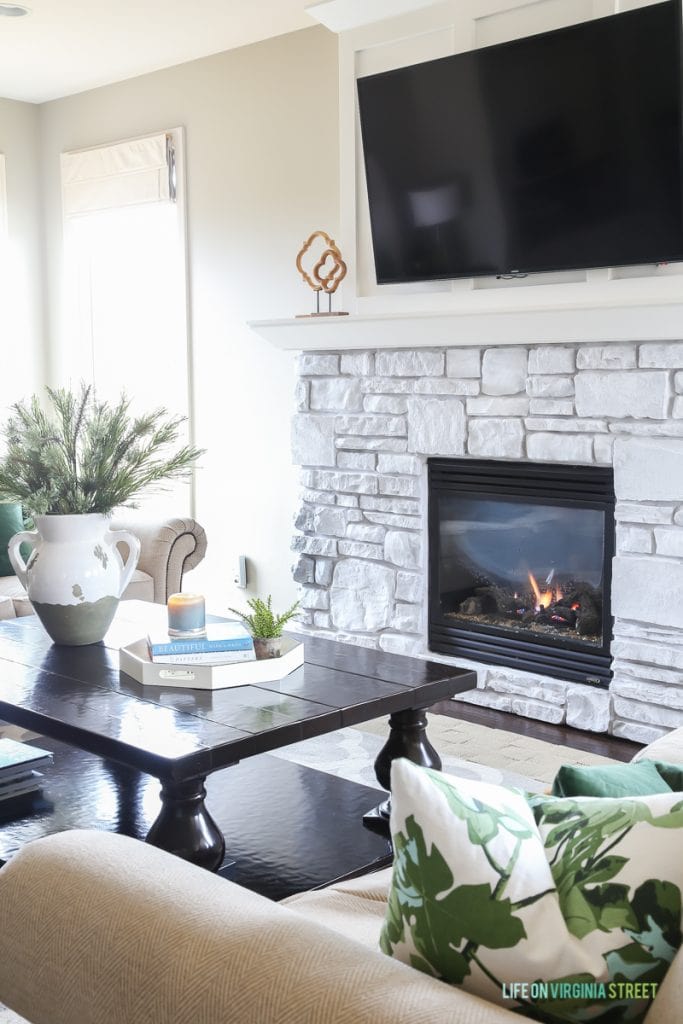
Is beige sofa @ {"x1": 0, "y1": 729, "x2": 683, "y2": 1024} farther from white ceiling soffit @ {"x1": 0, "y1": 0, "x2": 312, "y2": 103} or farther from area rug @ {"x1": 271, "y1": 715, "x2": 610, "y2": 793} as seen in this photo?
white ceiling soffit @ {"x1": 0, "y1": 0, "x2": 312, "y2": 103}

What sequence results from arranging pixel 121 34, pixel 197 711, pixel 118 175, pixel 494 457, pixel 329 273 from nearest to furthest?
pixel 197 711 < pixel 494 457 < pixel 329 273 < pixel 121 34 < pixel 118 175

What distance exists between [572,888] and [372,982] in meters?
0.21

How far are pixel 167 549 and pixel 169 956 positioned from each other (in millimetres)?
3319

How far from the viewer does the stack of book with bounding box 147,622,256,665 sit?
2400 millimetres

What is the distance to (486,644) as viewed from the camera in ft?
13.5

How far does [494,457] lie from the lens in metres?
3.94

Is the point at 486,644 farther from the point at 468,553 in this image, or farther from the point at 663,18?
the point at 663,18

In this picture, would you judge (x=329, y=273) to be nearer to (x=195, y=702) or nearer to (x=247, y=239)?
(x=247, y=239)

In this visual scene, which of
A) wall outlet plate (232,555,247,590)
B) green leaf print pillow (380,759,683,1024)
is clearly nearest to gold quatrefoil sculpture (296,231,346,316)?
wall outlet plate (232,555,247,590)

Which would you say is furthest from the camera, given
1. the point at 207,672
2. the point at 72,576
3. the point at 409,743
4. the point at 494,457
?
the point at 494,457

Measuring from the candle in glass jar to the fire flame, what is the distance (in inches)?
70.1

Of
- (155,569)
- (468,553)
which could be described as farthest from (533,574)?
(155,569)

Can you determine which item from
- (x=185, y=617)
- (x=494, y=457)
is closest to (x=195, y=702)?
(x=185, y=617)

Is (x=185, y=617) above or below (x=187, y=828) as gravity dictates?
above
